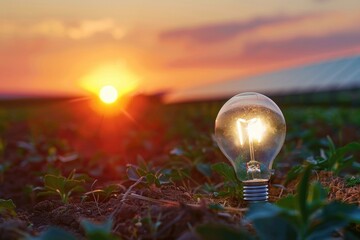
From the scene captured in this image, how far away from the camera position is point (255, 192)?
3.62 metres

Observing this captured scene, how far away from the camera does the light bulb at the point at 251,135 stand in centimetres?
368

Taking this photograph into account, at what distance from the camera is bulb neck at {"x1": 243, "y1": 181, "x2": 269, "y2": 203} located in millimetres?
3611

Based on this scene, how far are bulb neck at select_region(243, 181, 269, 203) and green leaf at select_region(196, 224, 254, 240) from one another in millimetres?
1138

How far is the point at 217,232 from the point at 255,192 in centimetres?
118

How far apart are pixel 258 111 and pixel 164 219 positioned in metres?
1.01

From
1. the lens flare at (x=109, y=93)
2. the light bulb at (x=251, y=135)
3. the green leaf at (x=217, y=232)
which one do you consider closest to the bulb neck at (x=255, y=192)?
the light bulb at (x=251, y=135)

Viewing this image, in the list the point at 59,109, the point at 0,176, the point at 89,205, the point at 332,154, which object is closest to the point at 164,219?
the point at 89,205

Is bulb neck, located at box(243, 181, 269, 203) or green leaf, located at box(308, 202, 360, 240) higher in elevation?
bulb neck, located at box(243, 181, 269, 203)

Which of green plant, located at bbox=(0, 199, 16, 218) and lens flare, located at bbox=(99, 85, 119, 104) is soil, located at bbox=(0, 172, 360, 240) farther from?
lens flare, located at bbox=(99, 85, 119, 104)

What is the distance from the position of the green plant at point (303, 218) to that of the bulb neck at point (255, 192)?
927mm

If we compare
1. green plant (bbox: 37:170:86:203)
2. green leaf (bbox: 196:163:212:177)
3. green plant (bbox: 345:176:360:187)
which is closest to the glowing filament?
green plant (bbox: 345:176:360:187)

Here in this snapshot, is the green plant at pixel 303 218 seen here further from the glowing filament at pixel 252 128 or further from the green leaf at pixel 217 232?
the glowing filament at pixel 252 128

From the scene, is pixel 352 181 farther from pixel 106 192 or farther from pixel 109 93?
pixel 109 93

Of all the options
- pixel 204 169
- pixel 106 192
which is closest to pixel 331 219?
pixel 106 192
